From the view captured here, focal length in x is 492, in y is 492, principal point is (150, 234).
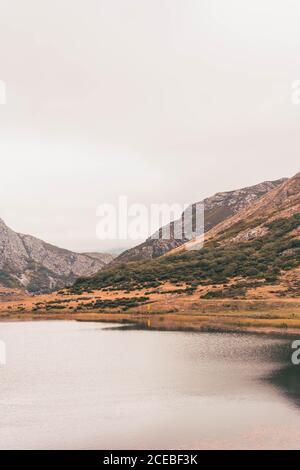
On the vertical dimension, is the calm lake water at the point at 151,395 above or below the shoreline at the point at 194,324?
below

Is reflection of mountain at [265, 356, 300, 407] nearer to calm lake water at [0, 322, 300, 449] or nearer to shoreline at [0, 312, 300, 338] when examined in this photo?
calm lake water at [0, 322, 300, 449]

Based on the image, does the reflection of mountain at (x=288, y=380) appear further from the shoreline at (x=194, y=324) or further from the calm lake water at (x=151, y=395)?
the shoreline at (x=194, y=324)

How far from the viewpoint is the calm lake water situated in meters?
50.3

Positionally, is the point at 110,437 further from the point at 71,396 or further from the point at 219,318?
the point at 219,318

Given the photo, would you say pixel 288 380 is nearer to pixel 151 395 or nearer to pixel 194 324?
pixel 151 395

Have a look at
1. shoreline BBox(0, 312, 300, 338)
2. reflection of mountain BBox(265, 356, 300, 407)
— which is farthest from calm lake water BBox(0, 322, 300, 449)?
shoreline BBox(0, 312, 300, 338)

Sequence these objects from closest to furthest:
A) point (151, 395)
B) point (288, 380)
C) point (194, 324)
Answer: point (151, 395), point (288, 380), point (194, 324)

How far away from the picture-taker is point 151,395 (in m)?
68.8

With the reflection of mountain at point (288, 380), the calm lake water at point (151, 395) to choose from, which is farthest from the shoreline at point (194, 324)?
the reflection of mountain at point (288, 380)

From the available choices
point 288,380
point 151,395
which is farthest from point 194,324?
point 151,395

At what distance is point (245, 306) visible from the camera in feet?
605

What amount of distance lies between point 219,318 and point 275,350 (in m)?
65.4

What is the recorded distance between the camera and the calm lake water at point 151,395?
50.3 meters
